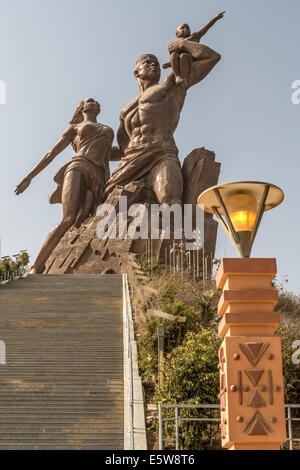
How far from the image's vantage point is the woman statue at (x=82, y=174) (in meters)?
27.3

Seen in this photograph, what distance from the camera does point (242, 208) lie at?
6.54 metres

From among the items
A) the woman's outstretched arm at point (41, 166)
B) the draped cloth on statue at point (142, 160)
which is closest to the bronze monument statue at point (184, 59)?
the draped cloth on statue at point (142, 160)

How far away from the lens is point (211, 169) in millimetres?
26422

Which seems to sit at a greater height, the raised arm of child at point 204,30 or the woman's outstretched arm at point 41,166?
the raised arm of child at point 204,30

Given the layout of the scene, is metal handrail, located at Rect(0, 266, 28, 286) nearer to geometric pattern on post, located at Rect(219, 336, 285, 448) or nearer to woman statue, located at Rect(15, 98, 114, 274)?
woman statue, located at Rect(15, 98, 114, 274)

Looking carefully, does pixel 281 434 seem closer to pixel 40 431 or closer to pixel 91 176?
pixel 40 431

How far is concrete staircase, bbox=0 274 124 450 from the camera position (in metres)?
9.16

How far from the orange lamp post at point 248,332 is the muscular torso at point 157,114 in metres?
19.9

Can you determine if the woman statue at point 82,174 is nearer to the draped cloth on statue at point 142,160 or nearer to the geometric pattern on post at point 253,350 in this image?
the draped cloth on statue at point 142,160

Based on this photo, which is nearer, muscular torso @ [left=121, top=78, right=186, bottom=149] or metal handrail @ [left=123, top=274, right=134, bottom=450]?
metal handrail @ [left=123, top=274, right=134, bottom=450]

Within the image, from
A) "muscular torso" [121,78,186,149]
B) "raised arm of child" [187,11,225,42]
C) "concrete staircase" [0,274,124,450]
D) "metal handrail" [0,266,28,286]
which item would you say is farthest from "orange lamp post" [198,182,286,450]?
"raised arm of child" [187,11,225,42]

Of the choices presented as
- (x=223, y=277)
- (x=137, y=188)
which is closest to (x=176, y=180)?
(x=137, y=188)

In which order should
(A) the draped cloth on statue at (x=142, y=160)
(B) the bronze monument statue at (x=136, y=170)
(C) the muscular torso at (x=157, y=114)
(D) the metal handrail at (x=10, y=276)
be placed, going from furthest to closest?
1. (C) the muscular torso at (x=157, y=114)
2. (A) the draped cloth on statue at (x=142, y=160)
3. (B) the bronze monument statue at (x=136, y=170)
4. (D) the metal handrail at (x=10, y=276)

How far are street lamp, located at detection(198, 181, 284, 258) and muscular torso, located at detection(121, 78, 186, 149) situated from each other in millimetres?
19881
